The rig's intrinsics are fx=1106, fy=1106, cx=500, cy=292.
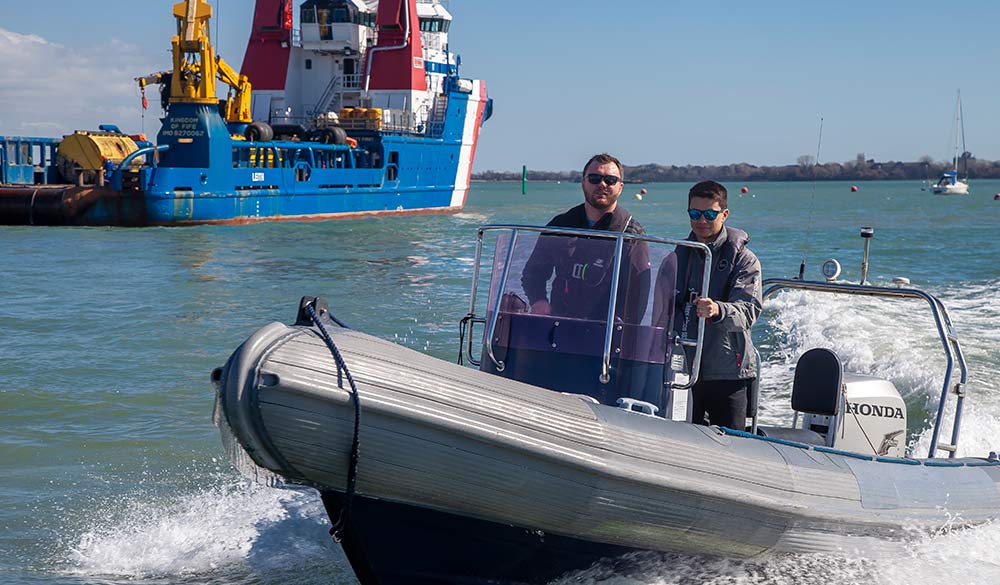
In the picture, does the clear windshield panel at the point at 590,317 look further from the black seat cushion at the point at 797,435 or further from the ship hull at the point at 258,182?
the ship hull at the point at 258,182

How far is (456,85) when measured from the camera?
41156mm

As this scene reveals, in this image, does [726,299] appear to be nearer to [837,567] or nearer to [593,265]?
[593,265]

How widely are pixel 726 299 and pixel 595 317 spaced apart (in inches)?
22.1

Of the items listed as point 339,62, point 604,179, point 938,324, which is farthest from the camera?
point 339,62

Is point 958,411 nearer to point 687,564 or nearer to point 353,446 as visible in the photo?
point 687,564

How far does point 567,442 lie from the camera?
371cm

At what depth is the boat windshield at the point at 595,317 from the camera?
14.5 feet

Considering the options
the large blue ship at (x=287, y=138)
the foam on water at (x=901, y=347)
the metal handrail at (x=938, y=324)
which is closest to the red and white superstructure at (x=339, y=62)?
the large blue ship at (x=287, y=138)

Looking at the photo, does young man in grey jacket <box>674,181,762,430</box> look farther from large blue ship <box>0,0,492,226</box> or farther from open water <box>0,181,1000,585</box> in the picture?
large blue ship <box>0,0,492,226</box>

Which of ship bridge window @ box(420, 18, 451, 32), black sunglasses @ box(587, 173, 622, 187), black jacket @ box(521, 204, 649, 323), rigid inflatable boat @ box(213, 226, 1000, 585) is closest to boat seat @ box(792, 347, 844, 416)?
rigid inflatable boat @ box(213, 226, 1000, 585)

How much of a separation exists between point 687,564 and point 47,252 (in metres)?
20.3

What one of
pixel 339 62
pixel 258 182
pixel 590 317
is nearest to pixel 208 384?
pixel 590 317

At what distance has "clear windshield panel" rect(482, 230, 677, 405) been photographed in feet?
14.5

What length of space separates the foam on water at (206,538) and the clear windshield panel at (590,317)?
147cm
